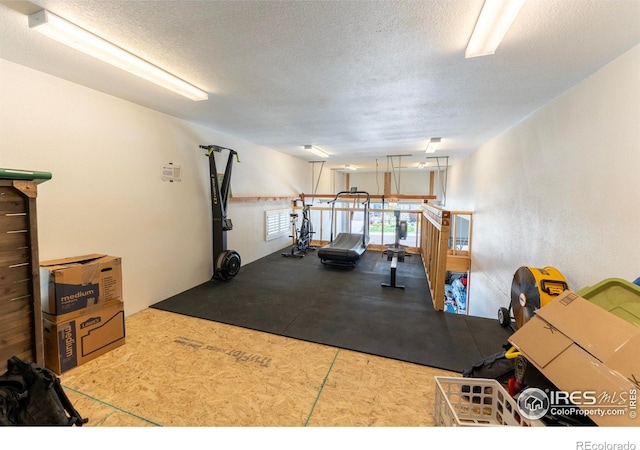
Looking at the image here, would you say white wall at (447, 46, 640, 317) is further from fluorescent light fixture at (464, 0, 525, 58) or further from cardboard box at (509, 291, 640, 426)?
fluorescent light fixture at (464, 0, 525, 58)

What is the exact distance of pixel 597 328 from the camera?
129cm

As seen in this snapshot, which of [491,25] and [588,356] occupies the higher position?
[491,25]

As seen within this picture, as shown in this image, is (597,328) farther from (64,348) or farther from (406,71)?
(64,348)

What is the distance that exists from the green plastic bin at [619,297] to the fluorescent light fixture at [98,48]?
3.63 m

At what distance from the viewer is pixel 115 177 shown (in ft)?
9.36

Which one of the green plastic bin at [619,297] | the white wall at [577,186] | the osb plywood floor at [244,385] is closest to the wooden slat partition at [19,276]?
the osb plywood floor at [244,385]

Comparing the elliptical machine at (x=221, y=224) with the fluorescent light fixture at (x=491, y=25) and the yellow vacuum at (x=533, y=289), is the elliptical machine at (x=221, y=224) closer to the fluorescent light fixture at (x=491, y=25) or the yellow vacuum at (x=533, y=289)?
the fluorescent light fixture at (x=491, y=25)

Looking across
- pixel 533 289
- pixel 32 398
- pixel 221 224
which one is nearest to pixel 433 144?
pixel 533 289

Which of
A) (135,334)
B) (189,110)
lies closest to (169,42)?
(189,110)

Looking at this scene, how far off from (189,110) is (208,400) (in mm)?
3234

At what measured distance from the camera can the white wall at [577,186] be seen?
178 centimetres

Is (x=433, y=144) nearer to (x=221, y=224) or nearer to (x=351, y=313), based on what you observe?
(x=351, y=313)

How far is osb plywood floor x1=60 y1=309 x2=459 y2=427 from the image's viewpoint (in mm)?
1641

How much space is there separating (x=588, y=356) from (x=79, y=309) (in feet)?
11.3
